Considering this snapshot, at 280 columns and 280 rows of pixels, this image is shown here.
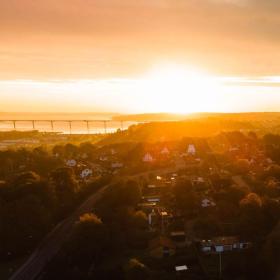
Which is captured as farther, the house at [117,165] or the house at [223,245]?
the house at [117,165]

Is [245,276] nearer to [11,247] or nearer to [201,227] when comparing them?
[201,227]

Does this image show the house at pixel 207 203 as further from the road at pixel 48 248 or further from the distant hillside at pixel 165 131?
the distant hillside at pixel 165 131

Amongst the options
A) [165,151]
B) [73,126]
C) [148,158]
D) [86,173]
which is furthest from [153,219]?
[73,126]

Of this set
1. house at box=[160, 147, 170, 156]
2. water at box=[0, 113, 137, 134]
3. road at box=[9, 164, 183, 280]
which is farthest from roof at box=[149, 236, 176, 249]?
water at box=[0, 113, 137, 134]

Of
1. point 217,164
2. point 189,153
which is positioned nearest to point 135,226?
→ point 217,164

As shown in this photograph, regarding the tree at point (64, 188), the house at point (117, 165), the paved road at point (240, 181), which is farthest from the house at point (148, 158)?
the tree at point (64, 188)

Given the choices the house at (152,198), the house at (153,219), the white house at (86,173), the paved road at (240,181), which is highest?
the white house at (86,173)
